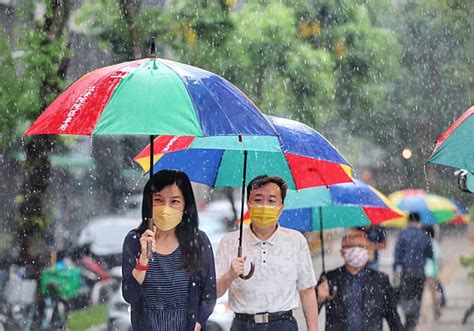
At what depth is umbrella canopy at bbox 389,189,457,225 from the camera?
1424cm

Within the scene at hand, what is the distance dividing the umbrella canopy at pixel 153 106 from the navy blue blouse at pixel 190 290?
0.68 m

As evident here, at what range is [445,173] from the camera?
29828mm

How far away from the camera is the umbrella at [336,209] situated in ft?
28.2

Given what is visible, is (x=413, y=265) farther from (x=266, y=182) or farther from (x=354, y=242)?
(x=266, y=182)

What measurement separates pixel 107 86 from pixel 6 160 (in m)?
10.5

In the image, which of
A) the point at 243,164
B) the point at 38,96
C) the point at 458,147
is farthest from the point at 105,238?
the point at 458,147

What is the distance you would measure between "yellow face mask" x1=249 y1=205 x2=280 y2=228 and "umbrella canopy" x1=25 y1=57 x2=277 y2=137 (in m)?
1.01

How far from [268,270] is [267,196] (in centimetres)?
41

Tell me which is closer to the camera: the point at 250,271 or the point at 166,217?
the point at 166,217

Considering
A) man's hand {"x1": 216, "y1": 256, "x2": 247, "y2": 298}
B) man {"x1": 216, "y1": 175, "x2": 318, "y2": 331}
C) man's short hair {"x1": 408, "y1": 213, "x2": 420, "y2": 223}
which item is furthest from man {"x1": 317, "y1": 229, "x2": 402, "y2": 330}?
man's short hair {"x1": 408, "y1": 213, "x2": 420, "y2": 223}

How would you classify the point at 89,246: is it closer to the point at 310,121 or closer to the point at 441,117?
the point at 310,121

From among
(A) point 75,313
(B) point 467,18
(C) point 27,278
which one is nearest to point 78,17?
(C) point 27,278

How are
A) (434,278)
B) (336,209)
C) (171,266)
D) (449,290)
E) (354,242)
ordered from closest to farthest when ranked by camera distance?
(171,266) < (354,242) < (336,209) < (434,278) < (449,290)

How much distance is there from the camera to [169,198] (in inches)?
235
